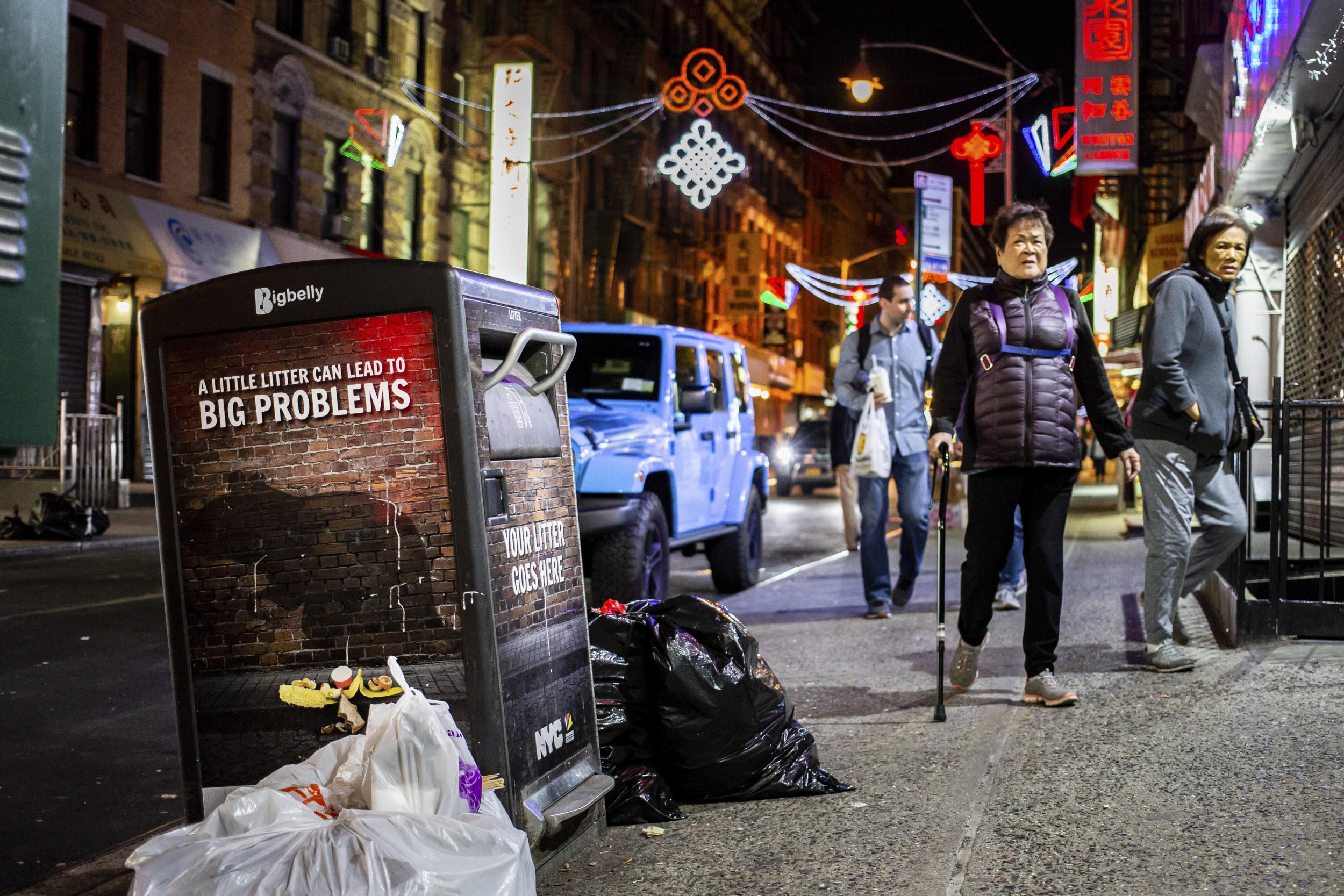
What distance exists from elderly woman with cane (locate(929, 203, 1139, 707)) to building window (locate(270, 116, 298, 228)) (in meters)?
21.6

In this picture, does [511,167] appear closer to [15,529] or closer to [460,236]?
[460,236]

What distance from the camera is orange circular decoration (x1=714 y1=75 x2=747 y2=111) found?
2392cm

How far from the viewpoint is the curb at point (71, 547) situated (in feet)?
44.6

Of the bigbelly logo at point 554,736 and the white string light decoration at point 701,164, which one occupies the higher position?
the white string light decoration at point 701,164

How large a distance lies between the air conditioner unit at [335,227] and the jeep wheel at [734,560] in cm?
1748

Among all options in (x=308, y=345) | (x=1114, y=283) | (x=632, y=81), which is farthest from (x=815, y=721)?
(x=1114, y=283)

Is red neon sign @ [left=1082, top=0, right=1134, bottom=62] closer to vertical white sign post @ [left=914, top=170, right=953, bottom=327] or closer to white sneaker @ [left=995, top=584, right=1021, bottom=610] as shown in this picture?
vertical white sign post @ [left=914, top=170, right=953, bottom=327]

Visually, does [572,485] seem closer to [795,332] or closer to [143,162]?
[143,162]

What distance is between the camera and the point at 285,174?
25.8 meters

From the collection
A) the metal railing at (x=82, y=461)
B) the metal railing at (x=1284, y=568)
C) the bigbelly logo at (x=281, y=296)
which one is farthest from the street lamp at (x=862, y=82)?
the bigbelly logo at (x=281, y=296)

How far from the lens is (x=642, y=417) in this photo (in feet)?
30.3

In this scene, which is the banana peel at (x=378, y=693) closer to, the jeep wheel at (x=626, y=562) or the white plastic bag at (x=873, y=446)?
the jeep wheel at (x=626, y=562)

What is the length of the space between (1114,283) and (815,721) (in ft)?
149

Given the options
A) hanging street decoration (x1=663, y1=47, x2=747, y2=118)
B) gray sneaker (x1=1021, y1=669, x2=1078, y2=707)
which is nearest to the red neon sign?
hanging street decoration (x1=663, y1=47, x2=747, y2=118)
